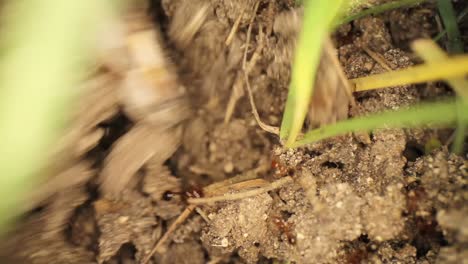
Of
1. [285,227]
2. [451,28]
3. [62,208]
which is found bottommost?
[285,227]

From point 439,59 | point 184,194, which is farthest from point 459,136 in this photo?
point 184,194

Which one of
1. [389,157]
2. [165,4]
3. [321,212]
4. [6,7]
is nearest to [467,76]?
[389,157]

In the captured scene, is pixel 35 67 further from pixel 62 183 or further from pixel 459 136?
pixel 459 136

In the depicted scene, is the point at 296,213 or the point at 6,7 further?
the point at 296,213

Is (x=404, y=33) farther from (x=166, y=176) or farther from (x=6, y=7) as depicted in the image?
(x=6, y=7)

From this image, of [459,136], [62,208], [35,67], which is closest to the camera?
[35,67]

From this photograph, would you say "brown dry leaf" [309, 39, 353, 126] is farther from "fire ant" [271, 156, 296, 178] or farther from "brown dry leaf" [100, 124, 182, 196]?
"brown dry leaf" [100, 124, 182, 196]

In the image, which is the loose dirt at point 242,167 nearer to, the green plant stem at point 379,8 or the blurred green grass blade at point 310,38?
the green plant stem at point 379,8

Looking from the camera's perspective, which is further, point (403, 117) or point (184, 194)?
point (184, 194)
